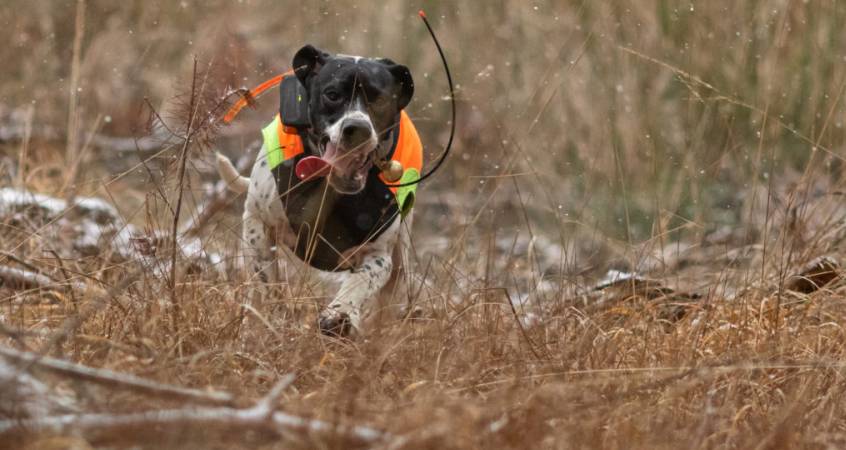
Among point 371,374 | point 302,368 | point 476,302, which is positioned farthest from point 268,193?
point 371,374

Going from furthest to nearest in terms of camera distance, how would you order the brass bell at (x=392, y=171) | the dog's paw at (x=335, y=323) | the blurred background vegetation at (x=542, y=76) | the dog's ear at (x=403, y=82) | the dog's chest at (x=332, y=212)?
the blurred background vegetation at (x=542, y=76) → the dog's ear at (x=403, y=82) → the dog's chest at (x=332, y=212) → the brass bell at (x=392, y=171) → the dog's paw at (x=335, y=323)

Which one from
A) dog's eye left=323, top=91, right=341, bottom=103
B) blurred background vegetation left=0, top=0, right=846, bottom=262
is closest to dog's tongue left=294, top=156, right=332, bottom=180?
dog's eye left=323, top=91, right=341, bottom=103

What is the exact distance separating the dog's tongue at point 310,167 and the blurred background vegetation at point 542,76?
1.88 m

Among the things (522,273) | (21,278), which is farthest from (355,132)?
(522,273)

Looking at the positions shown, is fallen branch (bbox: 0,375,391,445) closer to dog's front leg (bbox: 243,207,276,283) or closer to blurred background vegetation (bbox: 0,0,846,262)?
dog's front leg (bbox: 243,207,276,283)

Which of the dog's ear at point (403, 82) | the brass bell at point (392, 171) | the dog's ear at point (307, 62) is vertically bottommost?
the brass bell at point (392, 171)

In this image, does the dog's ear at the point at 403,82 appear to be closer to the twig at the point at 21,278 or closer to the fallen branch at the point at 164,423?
the twig at the point at 21,278

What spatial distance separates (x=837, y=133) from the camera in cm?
621

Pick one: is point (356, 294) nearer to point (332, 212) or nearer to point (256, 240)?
point (332, 212)

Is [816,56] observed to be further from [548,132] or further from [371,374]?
[371,374]

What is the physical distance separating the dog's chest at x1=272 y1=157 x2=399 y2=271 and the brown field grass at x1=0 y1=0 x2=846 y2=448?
17cm

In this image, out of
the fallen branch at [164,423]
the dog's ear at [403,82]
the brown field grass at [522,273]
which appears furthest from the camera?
the dog's ear at [403,82]

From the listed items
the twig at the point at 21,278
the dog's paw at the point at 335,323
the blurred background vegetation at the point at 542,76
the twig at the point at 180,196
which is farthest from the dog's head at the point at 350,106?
the blurred background vegetation at the point at 542,76

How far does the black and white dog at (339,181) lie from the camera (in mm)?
3928
